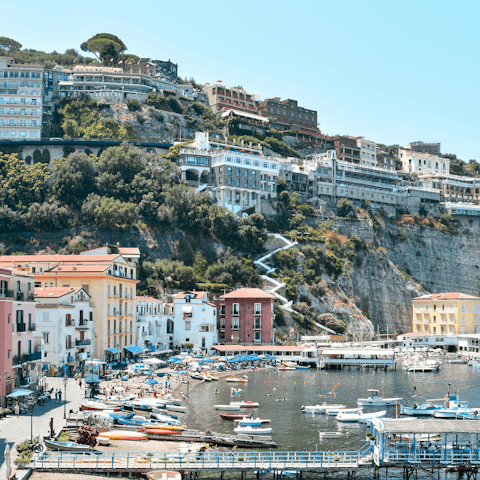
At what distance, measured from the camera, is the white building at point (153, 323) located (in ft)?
292

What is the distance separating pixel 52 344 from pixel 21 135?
7427cm

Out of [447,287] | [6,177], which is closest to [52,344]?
[6,177]

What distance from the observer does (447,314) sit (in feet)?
431

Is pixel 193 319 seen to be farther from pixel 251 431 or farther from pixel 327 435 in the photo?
pixel 327 435

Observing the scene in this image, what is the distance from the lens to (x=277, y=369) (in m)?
94.6

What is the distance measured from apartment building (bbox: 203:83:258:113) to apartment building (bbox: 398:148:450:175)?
145 feet

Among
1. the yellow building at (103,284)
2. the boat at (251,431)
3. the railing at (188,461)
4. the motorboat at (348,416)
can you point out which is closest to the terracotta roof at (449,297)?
the yellow building at (103,284)

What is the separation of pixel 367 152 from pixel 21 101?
280 feet

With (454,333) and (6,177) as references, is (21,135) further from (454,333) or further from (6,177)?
(454,333)

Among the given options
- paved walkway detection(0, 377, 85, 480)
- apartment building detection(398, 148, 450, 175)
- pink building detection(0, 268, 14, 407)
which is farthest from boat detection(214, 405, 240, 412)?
apartment building detection(398, 148, 450, 175)

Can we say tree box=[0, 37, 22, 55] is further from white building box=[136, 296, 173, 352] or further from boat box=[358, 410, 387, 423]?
boat box=[358, 410, 387, 423]

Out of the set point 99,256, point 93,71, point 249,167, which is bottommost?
point 99,256

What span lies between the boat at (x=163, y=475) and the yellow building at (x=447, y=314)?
345 feet

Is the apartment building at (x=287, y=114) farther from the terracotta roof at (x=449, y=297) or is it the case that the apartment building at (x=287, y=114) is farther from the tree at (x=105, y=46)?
the terracotta roof at (x=449, y=297)
